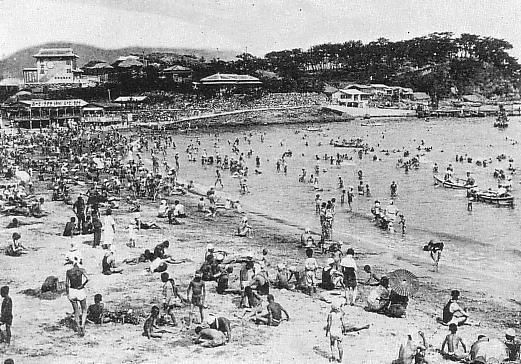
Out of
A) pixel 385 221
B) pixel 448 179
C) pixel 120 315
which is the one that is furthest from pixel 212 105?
pixel 120 315

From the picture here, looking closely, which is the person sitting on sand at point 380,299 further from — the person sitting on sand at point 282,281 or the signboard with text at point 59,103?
the signboard with text at point 59,103

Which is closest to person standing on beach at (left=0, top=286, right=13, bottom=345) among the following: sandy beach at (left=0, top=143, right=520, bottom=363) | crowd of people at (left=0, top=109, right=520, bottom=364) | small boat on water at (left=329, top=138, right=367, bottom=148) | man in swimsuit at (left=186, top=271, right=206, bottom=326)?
crowd of people at (left=0, top=109, right=520, bottom=364)

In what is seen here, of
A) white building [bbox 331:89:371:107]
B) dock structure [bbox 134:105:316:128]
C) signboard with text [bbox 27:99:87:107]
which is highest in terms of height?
white building [bbox 331:89:371:107]

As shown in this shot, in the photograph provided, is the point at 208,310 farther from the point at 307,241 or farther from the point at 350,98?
the point at 350,98

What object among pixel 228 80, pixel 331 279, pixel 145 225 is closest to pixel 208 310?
pixel 331 279

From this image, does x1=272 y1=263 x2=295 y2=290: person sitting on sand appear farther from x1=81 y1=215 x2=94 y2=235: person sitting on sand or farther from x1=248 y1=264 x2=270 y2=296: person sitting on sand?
x1=81 y1=215 x2=94 y2=235: person sitting on sand

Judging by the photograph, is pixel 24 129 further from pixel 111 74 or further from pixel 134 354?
pixel 134 354

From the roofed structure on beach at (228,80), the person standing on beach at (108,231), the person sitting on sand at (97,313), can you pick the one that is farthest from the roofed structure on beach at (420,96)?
the person sitting on sand at (97,313)
